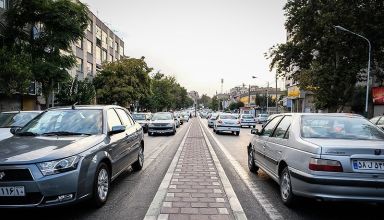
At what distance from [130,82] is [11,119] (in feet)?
103

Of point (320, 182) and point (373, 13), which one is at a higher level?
point (373, 13)

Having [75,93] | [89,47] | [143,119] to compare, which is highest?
[89,47]

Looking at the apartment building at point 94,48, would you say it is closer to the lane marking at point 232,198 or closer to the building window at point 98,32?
the building window at point 98,32

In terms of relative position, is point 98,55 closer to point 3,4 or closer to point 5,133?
point 3,4

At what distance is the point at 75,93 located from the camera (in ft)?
101

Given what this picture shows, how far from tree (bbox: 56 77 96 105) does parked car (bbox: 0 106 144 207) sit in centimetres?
2387

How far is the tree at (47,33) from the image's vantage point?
788 inches

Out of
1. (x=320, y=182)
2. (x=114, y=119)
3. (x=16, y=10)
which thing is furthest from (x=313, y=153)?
(x=16, y=10)

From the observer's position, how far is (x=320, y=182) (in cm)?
491

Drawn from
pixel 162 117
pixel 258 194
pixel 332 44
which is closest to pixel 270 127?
pixel 258 194

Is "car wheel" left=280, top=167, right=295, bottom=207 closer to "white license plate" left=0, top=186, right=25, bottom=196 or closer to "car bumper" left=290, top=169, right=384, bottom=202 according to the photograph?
"car bumper" left=290, top=169, right=384, bottom=202

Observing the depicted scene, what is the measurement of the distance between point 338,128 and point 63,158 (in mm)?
Answer: 4325

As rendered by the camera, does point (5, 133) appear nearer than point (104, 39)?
Yes

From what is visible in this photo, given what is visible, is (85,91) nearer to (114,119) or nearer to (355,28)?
(355,28)
